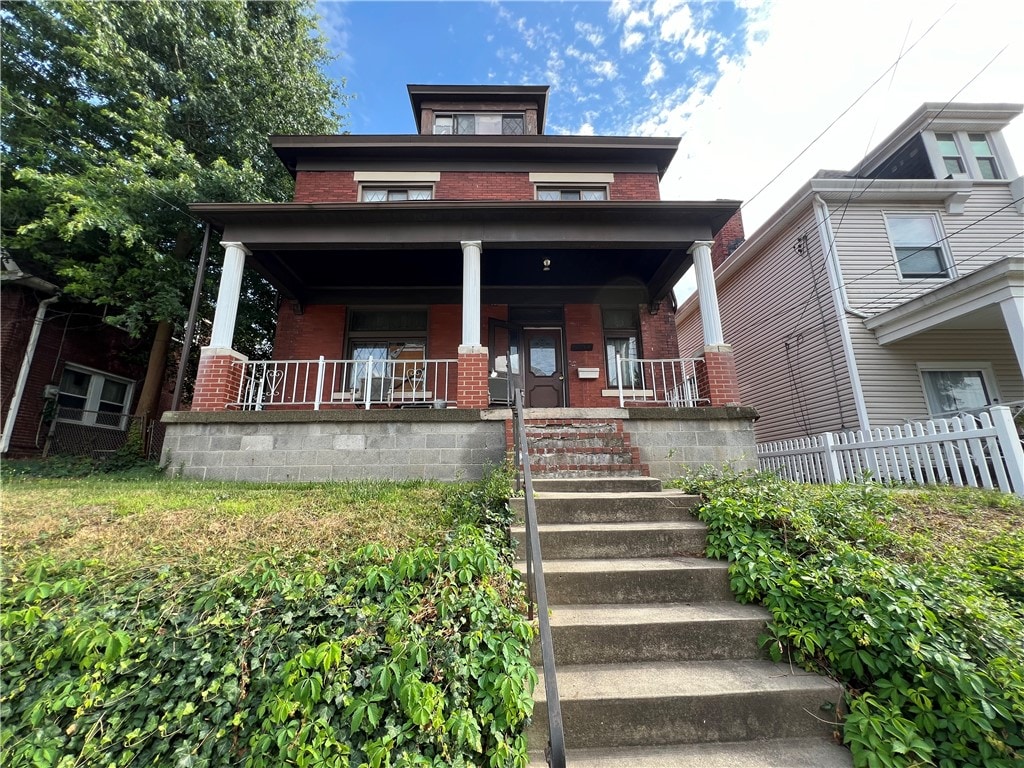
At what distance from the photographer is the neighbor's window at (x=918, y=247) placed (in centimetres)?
906

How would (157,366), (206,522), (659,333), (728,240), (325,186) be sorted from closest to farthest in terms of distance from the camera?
(206,522) → (659,333) → (325,186) → (157,366) → (728,240)

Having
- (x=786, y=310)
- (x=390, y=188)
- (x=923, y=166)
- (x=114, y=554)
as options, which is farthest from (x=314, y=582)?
(x=923, y=166)

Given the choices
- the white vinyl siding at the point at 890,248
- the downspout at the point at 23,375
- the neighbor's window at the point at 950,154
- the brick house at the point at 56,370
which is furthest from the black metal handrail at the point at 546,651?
the neighbor's window at the point at 950,154

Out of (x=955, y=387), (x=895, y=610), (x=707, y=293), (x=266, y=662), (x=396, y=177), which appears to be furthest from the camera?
(x=396, y=177)

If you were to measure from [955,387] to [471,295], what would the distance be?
10072mm

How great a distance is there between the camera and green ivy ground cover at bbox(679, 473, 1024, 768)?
1.76 meters

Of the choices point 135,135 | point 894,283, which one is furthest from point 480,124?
point 894,283

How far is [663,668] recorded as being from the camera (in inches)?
92.3

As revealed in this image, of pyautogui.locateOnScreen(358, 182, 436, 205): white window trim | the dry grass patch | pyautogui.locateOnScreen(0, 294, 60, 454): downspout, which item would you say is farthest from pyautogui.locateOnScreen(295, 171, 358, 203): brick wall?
the dry grass patch

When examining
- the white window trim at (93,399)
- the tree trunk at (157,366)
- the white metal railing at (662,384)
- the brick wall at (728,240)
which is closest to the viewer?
the white metal railing at (662,384)

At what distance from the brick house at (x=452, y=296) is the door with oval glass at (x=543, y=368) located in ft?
0.10

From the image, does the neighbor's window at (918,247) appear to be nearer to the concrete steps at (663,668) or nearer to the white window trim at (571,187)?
the white window trim at (571,187)

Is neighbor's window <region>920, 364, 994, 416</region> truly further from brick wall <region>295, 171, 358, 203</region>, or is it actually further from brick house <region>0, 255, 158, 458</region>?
brick house <region>0, 255, 158, 458</region>

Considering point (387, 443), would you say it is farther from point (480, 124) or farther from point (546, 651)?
point (480, 124)
